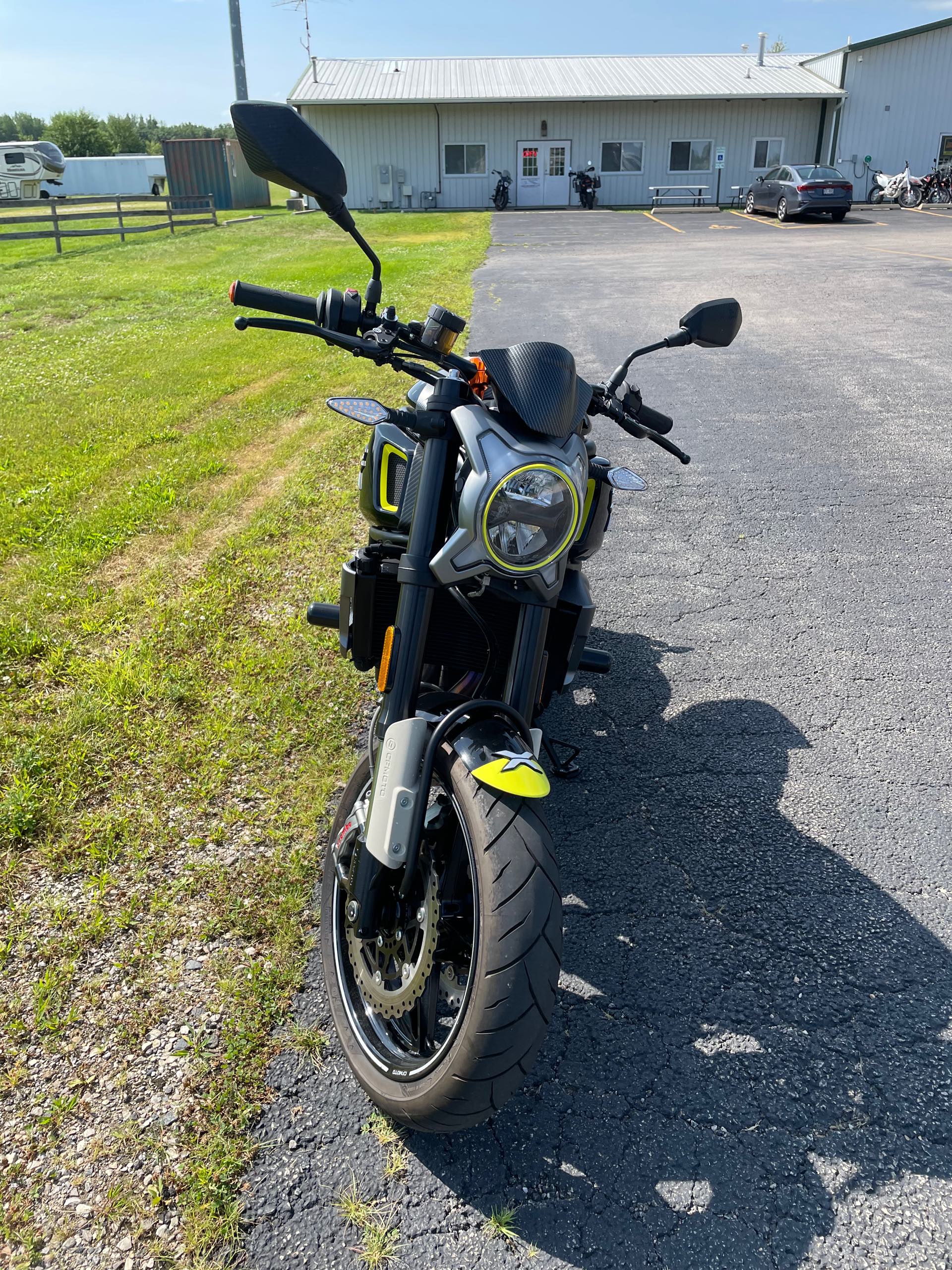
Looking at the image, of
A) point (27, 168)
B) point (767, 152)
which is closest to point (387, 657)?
point (767, 152)

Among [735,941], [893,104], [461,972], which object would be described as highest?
[893,104]

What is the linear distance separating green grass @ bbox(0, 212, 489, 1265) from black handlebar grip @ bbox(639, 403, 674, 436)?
159cm

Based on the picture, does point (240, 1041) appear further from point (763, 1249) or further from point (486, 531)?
point (486, 531)

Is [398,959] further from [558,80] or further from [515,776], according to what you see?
[558,80]

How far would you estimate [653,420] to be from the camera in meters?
2.94

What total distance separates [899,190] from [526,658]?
3779 centimetres

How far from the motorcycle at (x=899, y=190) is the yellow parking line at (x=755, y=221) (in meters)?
5.83

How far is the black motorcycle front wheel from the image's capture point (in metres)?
1.76

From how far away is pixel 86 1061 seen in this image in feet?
7.34

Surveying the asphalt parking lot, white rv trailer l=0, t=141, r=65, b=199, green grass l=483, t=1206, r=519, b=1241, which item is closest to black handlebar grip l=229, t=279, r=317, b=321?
the asphalt parking lot

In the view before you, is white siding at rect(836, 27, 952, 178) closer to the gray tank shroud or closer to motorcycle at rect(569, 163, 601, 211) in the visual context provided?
motorcycle at rect(569, 163, 601, 211)

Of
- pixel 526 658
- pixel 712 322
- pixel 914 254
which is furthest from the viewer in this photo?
pixel 914 254

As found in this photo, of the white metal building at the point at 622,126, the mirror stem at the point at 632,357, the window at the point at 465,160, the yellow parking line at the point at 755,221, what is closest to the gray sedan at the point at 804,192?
the yellow parking line at the point at 755,221

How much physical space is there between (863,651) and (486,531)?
2754mm
